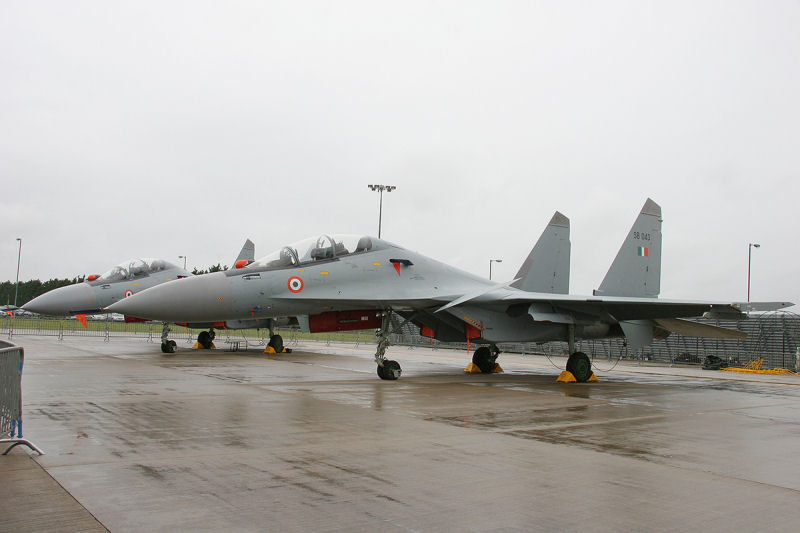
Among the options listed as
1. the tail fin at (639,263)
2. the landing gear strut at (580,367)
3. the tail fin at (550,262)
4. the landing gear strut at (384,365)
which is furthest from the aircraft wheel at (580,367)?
the landing gear strut at (384,365)

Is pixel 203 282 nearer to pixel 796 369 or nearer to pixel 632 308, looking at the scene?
pixel 632 308

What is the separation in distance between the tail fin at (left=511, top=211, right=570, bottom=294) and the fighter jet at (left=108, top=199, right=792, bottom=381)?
1.08 metres

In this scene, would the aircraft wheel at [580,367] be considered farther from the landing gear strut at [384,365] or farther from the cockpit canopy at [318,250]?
the cockpit canopy at [318,250]

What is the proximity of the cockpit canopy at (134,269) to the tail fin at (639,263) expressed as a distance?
14820mm

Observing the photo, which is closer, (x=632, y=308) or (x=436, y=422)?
(x=436, y=422)

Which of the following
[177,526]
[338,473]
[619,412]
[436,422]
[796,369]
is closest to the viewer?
[177,526]

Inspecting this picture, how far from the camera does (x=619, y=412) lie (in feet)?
28.8

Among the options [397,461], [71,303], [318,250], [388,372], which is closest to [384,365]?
[388,372]

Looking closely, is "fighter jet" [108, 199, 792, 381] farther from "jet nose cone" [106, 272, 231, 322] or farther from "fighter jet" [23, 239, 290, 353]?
"fighter jet" [23, 239, 290, 353]

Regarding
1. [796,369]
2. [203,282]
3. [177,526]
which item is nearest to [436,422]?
[177,526]

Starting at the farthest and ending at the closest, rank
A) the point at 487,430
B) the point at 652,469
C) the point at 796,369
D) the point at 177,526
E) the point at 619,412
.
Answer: the point at 796,369 < the point at 619,412 < the point at 487,430 < the point at 652,469 < the point at 177,526

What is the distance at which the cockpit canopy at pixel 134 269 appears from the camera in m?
20.9

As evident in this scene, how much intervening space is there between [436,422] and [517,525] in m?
3.80

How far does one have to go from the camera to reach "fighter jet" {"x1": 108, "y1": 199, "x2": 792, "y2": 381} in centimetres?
1198
